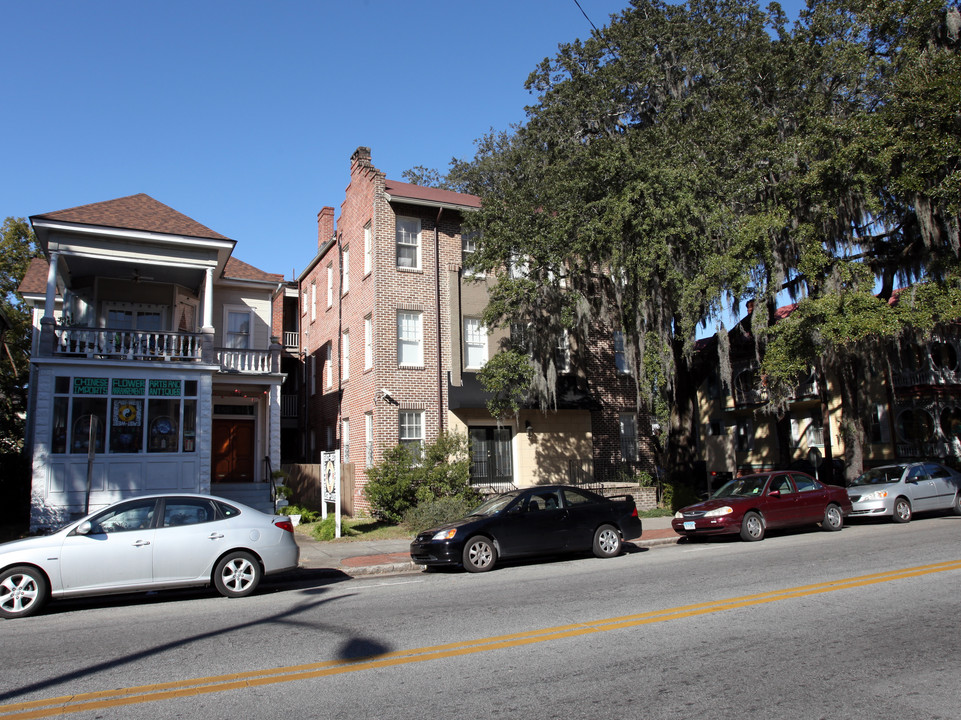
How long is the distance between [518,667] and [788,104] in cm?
1969

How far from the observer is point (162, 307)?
21641 mm

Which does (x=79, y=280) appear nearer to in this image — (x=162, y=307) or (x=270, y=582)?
(x=162, y=307)

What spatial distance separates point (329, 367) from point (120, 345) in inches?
360

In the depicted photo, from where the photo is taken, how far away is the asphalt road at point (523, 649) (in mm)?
4973

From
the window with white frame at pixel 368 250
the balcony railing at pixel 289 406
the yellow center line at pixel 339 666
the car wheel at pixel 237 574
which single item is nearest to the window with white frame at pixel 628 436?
the window with white frame at pixel 368 250

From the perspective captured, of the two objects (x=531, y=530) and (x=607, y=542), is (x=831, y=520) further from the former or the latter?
(x=531, y=530)

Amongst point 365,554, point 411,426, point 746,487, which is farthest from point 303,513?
point 746,487

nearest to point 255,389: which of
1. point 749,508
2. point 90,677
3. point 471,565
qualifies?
point 471,565

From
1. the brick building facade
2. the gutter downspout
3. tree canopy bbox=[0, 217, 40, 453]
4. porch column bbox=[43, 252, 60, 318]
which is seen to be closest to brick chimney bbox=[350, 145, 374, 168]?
the brick building facade

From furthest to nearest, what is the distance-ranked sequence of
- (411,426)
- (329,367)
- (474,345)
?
(329,367) → (474,345) → (411,426)

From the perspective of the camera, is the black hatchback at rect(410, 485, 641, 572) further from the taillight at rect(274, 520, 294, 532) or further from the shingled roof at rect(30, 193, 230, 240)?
the shingled roof at rect(30, 193, 230, 240)

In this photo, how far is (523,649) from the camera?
6379 millimetres

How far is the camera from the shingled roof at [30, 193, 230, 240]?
59.2ft

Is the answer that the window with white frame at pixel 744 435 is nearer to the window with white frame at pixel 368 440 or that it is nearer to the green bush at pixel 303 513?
the window with white frame at pixel 368 440
